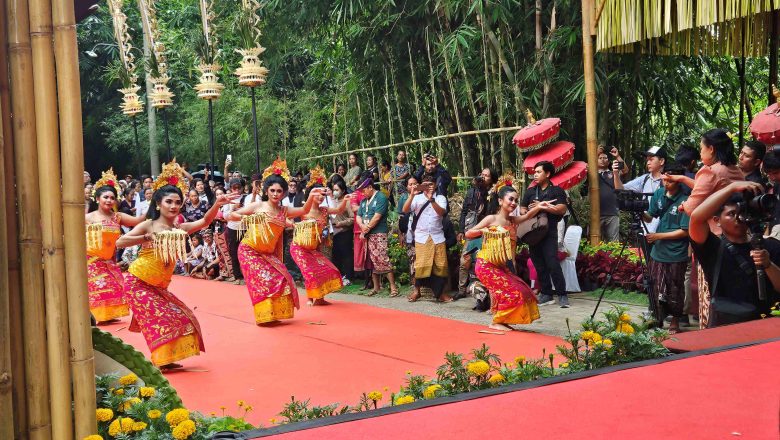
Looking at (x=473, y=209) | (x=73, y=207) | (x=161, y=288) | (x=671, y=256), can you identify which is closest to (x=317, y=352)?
(x=161, y=288)

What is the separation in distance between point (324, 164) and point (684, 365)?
463 inches

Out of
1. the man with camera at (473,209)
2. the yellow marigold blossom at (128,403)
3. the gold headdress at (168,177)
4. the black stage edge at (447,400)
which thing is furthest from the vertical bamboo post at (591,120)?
the yellow marigold blossom at (128,403)

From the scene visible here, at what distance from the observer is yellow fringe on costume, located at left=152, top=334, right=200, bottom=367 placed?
222 inches

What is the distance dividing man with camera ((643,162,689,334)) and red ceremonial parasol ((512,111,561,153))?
2386 millimetres

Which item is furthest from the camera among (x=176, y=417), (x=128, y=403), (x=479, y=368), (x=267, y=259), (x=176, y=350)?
(x=267, y=259)

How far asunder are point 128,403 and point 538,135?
20.5 feet

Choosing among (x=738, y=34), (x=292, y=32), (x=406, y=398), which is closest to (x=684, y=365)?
(x=406, y=398)

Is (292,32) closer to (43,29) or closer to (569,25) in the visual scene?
(569,25)

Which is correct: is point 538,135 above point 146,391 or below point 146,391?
above

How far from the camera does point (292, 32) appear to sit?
41.7ft

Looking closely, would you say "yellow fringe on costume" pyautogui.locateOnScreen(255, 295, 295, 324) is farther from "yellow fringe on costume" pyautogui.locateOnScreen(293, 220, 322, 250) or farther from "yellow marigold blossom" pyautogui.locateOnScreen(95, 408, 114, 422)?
"yellow marigold blossom" pyautogui.locateOnScreen(95, 408, 114, 422)

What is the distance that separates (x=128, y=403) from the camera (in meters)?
2.88

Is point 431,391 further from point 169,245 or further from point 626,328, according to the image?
point 169,245

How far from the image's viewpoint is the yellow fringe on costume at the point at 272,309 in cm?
741
